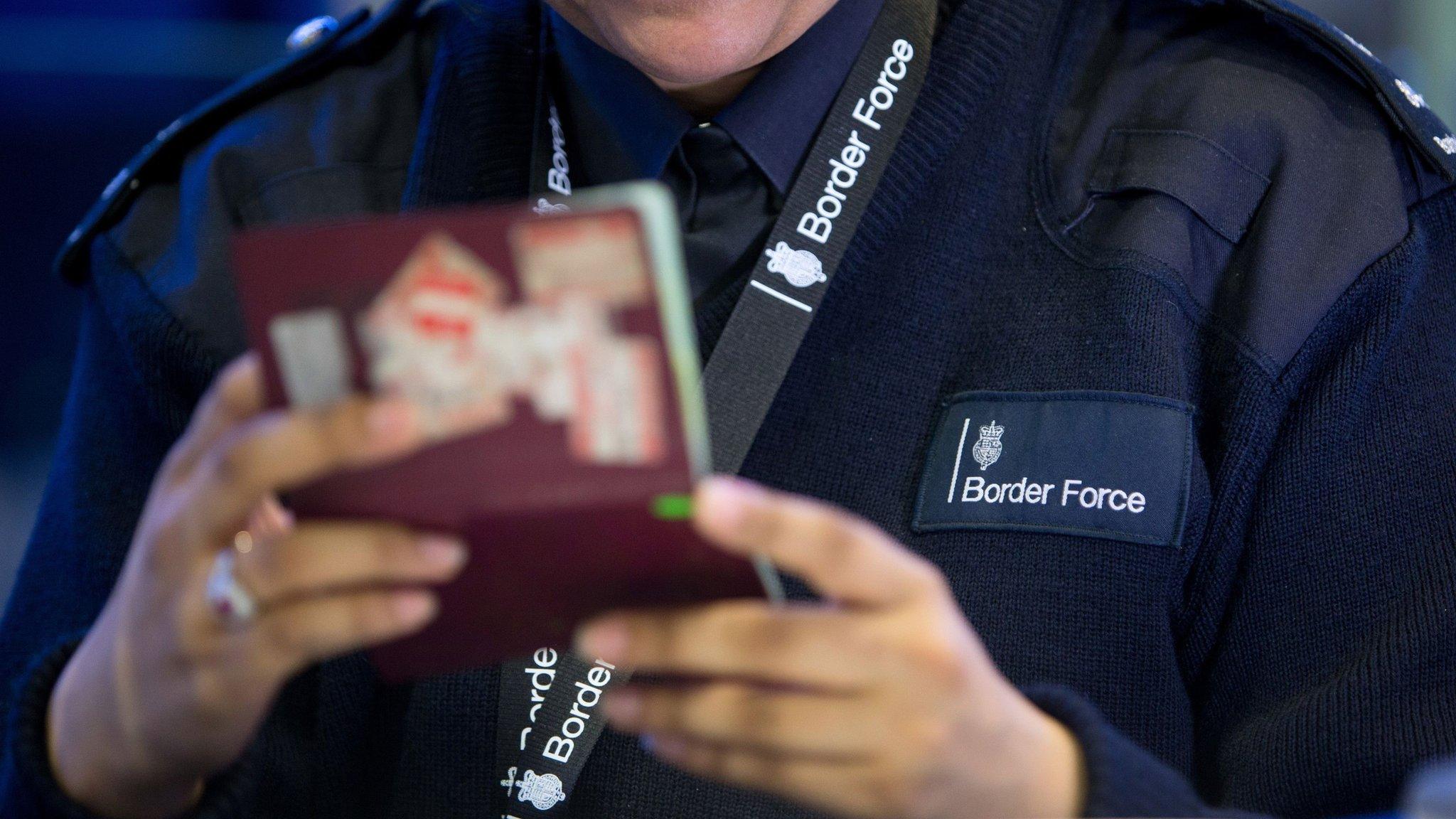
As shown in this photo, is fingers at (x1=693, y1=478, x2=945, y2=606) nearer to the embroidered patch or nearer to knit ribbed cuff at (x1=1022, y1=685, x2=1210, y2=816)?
knit ribbed cuff at (x1=1022, y1=685, x2=1210, y2=816)

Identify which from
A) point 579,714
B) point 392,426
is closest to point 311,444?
point 392,426

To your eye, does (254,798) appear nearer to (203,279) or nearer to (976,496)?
(203,279)

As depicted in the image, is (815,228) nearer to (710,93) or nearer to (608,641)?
(710,93)

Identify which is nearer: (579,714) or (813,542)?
(813,542)

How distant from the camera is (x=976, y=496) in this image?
1.08 meters

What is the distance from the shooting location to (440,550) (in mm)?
659

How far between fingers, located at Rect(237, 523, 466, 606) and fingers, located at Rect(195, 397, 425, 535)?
0.03 m

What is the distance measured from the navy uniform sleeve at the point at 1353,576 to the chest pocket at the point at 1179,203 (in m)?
0.11

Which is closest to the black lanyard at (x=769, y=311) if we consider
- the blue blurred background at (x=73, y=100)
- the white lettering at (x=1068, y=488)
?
the white lettering at (x=1068, y=488)

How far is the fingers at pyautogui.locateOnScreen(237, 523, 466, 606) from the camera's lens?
0.66m

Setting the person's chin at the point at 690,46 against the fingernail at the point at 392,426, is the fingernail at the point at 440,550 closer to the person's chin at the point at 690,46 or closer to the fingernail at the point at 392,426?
the fingernail at the point at 392,426

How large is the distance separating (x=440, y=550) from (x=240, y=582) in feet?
0.34

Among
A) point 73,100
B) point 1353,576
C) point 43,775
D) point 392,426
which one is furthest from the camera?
point 73,100

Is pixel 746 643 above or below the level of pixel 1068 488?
above
